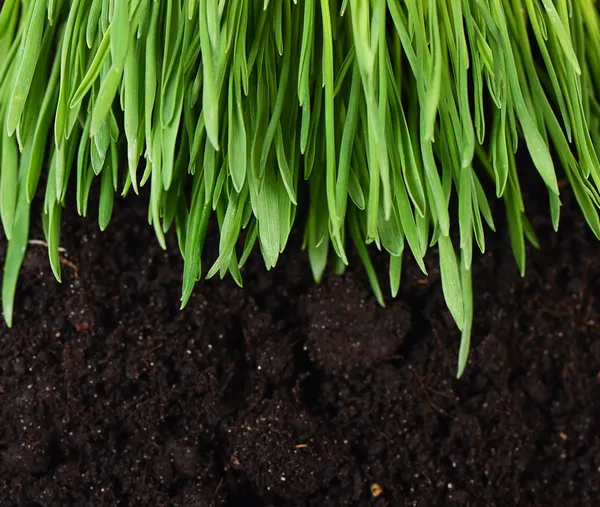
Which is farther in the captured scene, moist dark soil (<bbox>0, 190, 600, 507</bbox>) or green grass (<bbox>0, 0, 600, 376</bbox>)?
moist dark soil (<bbox>0, 190, 600, 507</bbox>)

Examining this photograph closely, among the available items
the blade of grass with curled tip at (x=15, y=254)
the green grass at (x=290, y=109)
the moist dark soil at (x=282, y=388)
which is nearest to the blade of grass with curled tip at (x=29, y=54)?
the green grass at (x=290, y=109)

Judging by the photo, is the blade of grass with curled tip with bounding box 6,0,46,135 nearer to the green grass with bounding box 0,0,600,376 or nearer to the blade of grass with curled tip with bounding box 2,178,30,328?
the green grass with bounding box 0,0,600,376

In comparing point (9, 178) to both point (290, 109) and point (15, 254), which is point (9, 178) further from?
point (290, 109)

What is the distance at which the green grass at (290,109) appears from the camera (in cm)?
75

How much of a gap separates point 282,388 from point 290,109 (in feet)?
1.22

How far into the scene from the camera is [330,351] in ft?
3.29

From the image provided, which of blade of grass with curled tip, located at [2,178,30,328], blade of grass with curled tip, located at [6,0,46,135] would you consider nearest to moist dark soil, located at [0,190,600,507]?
blade of grass with curled tip, located at [2,178,30,328]

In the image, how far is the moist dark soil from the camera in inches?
37.9

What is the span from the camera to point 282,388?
0.99 meters

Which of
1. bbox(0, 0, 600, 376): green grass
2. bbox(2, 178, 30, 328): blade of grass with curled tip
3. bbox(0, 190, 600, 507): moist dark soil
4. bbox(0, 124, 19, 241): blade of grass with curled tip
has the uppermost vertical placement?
bbox(0, 0, 600, 376): green grass

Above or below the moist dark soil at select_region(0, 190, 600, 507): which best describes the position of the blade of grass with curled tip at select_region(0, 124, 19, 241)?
above

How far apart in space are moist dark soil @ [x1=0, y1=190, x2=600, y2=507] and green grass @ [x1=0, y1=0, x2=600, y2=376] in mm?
125

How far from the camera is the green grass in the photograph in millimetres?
749

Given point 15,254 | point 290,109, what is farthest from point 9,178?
point 290,109
